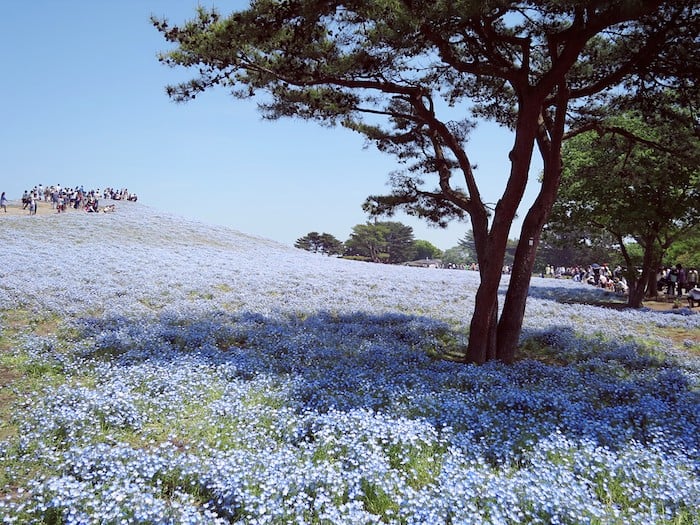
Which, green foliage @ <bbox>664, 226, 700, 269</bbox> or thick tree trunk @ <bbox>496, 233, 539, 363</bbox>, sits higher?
green foliage @ <bbox>664, 226, 700, 269</bbox>

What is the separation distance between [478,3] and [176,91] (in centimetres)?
528

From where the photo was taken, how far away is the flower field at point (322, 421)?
3.72 meters

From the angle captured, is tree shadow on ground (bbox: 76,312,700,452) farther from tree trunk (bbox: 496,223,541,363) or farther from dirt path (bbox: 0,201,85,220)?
dirt path (bbox: 0,201,85,220)

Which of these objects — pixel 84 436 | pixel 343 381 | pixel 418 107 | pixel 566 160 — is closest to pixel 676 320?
pixel 566 160

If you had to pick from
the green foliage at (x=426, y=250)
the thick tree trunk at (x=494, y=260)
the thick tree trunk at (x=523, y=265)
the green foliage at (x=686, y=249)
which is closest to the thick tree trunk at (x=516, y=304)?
the thick tree trunk at (x=523, y=265)

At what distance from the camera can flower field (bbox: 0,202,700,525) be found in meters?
3.72

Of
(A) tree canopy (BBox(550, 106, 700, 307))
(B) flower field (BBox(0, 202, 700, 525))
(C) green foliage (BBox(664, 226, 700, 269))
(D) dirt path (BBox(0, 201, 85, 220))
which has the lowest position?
(B) flower field (BBox(0, 202, 700, 525))

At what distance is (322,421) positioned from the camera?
16.9ft

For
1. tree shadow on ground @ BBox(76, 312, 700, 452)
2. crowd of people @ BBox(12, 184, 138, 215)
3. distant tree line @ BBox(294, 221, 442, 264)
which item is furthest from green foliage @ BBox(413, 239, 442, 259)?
tree shadow on ground @ BBox(76, 312, 700, 452)

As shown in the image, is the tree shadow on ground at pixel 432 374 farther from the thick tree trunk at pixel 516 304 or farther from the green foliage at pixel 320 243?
the green foliage at pixel 320 243

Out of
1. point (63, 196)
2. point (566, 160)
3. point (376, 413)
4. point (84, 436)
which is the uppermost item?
point (566, 160)

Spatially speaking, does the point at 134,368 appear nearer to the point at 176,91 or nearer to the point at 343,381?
the point at 343,381

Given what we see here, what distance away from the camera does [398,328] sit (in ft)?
35.7

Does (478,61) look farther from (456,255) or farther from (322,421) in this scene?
(456,255)
